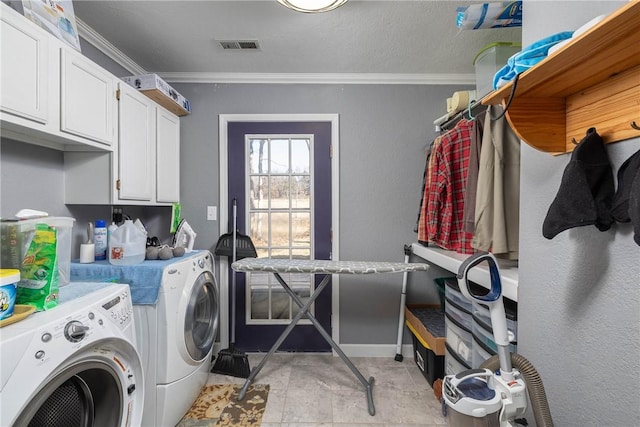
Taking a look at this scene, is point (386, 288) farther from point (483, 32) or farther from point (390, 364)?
point (483, 32)

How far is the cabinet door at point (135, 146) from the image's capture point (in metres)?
1.64

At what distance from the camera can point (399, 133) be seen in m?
2.35

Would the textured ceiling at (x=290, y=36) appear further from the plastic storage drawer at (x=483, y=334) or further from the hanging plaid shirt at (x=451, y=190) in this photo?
the plastic storage drawer at (x=483, y=334)

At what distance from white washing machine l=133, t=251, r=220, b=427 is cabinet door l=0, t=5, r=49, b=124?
0.90m

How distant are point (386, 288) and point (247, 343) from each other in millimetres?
1297

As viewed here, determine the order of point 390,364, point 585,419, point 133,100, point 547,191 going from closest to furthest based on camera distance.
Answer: point 585,419 → point 547,191 → point 133,100 → point 390,364

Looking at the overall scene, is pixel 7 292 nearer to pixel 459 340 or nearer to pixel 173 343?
pixel 173 343

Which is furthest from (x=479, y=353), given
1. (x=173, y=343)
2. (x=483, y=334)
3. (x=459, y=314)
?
(x=173, y=343)

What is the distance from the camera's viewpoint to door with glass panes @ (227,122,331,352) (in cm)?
235

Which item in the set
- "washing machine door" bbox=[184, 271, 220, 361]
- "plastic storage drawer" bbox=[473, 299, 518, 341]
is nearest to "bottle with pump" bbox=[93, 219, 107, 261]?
"washing machine door" bbox=[184, 271, 220, 361]

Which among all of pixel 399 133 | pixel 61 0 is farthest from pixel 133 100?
pixel 399 133

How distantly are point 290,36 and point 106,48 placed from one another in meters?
1.26

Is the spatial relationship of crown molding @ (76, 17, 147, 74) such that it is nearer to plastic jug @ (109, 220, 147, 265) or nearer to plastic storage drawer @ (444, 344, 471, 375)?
plastic jug @ (109, 220, 147, 265)

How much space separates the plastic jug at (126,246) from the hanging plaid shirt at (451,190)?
184 cm
